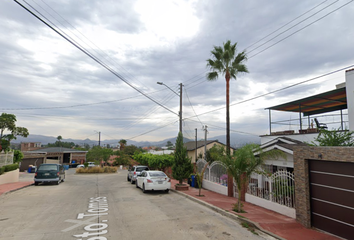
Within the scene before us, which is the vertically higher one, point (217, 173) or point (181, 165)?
point (181, 165)

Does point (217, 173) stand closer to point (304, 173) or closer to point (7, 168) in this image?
point (304, 173)

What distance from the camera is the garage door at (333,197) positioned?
259 inches

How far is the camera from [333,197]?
7.06m

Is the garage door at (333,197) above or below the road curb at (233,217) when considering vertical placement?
above

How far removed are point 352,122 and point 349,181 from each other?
813 cm

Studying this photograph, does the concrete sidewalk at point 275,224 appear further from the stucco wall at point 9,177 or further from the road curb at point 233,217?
the stucco wall at point 9,177

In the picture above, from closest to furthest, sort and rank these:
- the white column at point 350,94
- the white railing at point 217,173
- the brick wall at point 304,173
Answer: the brick wall at point 304,173, the white column at point 350,94, the white railing at point 217,173

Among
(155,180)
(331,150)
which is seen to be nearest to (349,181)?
(331,150)

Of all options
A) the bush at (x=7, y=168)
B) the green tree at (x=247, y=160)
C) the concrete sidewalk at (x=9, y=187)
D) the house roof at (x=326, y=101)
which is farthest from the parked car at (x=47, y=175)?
the house roof at (x=326, y=101)

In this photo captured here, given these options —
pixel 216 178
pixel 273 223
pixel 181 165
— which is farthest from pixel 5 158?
pixel 273 223

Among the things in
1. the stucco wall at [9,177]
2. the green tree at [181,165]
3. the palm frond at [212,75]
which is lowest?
the stucco wall at [9,177]

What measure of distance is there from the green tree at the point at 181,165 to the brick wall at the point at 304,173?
866cm

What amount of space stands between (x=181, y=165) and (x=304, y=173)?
933 centimetres

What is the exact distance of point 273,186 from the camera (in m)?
10.0
